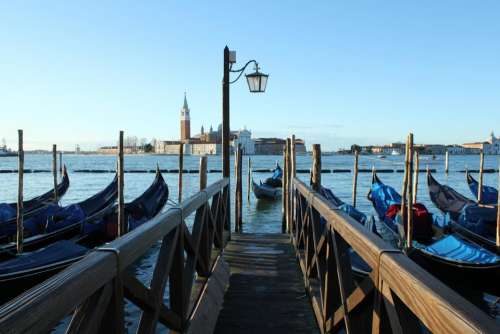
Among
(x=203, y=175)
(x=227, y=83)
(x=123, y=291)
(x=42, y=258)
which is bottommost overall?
(x=42, y=258)

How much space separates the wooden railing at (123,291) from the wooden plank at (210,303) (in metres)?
0.01

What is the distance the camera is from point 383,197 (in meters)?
12.2

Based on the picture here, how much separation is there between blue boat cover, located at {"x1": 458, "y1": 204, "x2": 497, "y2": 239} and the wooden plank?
6.46 meters

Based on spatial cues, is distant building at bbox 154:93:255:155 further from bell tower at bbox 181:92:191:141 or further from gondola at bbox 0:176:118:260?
gondola at bbox 0:176:118:260

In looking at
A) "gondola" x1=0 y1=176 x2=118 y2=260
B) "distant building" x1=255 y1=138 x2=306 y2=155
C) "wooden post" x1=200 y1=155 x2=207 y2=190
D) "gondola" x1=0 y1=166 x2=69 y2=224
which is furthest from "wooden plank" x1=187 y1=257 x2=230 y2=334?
"distant building" x1=255 y1=138 x2=306 y2=155

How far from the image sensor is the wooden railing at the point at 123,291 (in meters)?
1.13

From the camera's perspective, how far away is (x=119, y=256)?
1.72 m

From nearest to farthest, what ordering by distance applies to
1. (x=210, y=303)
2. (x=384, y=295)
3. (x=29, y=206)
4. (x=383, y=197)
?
1. (x=384, y=295)
2. (x=210, y=303)
3. (x=383, y=197)
4. (x=29, y=206)

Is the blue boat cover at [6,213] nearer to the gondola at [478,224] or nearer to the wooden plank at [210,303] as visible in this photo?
the wooden plank at [210,303]

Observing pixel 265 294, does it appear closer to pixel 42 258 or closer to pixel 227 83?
pixel 42 258

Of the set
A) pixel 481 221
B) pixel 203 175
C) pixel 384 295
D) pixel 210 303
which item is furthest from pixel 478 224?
pixel 384 295

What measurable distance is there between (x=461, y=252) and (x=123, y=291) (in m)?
5.90

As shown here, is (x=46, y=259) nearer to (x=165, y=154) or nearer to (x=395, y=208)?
(x=395, y=208)

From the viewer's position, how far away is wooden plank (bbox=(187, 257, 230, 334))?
10.5 feet
